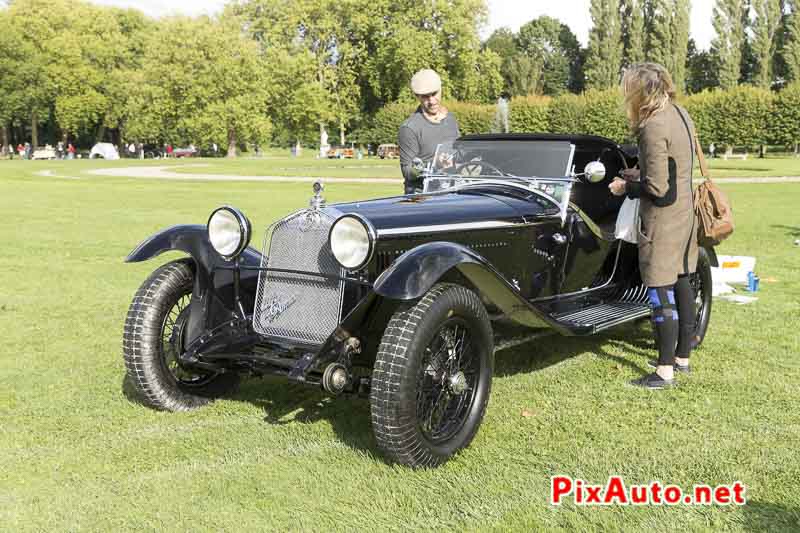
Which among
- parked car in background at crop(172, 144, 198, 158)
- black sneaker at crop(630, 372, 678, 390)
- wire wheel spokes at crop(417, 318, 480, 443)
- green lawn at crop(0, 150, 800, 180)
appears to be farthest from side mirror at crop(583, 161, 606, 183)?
parked car in background at crop(172, 144, 198, 158)

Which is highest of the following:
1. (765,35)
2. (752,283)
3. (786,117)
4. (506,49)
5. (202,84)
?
Answer: (506,49)

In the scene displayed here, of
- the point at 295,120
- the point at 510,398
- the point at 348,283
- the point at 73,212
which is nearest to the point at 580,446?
the point at 510,398

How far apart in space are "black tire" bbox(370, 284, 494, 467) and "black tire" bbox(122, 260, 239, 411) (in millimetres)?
1521

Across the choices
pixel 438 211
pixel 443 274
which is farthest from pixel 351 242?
pixel 438 211

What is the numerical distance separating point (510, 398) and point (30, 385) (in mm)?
3191

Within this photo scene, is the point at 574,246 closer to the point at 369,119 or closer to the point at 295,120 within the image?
the point at 295,120

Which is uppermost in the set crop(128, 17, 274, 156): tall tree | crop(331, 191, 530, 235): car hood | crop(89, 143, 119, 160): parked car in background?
crop(128, 17, 274, 156): tall tree

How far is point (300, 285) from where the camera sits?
14.1 ft

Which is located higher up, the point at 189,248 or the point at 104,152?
the point at 104,152

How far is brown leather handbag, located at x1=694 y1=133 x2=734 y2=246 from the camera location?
16.4 ft

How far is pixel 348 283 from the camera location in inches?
163

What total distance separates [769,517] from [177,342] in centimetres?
330

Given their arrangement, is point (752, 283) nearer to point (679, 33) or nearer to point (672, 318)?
point (672, 318)

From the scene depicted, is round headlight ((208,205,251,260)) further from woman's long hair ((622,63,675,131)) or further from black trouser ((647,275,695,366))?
black trouser ((647,275,695,366))
